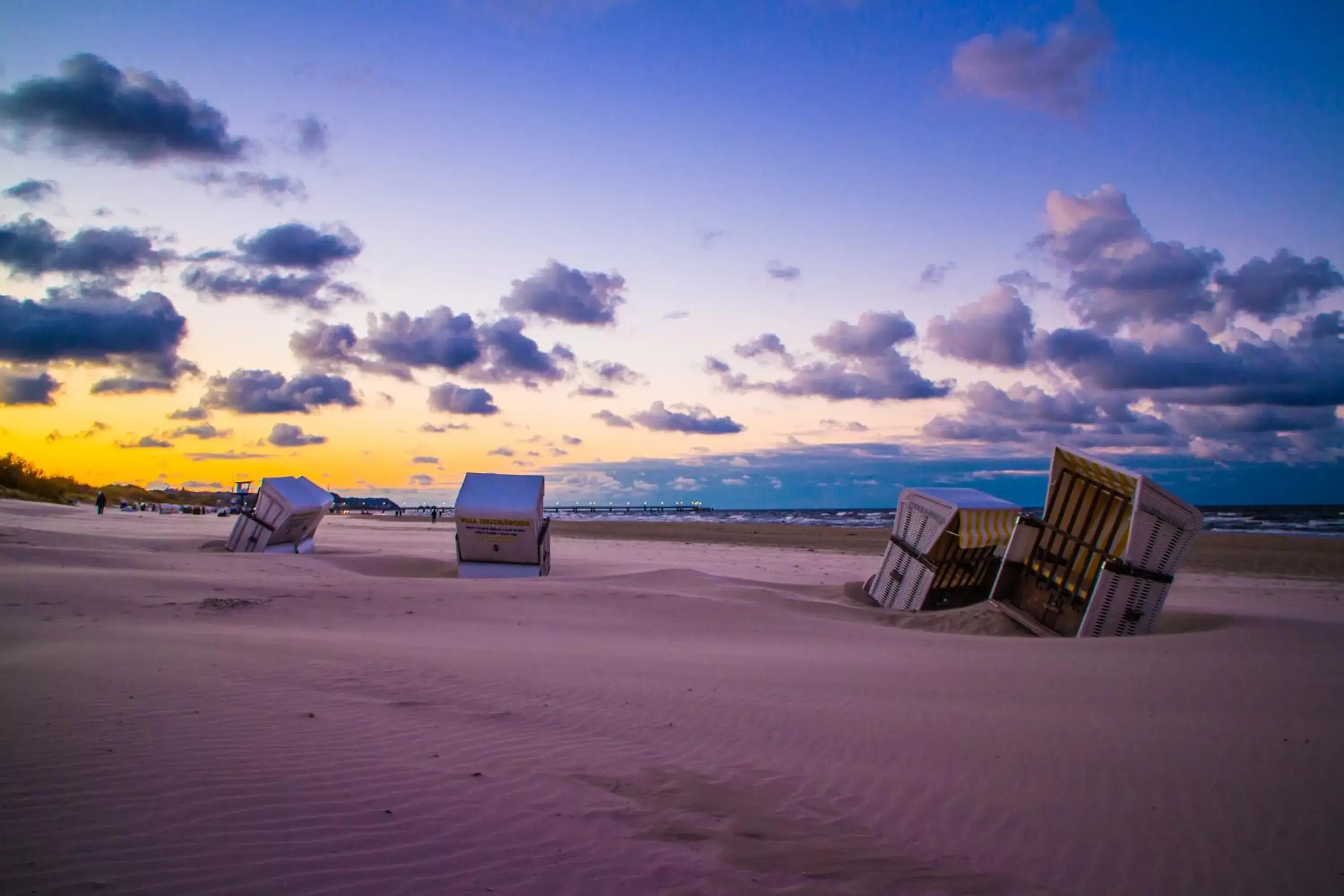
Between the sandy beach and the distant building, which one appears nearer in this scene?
the sandy beach

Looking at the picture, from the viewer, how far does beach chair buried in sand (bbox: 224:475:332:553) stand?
22859 mm

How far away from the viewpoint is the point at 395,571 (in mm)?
22234

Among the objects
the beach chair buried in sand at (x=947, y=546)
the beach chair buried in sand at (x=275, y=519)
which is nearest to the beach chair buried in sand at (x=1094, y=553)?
the beach chair buried in sand at (x=947, y=546)

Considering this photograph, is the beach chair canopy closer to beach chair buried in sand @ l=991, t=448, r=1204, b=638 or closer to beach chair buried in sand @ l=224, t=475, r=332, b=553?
beach chair buried in sand @ l=991, t=448, r=1204, b=638

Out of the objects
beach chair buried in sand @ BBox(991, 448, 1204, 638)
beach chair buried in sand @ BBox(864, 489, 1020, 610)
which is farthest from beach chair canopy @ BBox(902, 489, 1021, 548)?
beach chair buried in sand @ BBox(991, 448, 1204, 638)

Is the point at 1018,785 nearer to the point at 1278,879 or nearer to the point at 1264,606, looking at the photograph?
the point at 1278,879

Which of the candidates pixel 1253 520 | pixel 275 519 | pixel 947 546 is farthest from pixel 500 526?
pixel 1253 520

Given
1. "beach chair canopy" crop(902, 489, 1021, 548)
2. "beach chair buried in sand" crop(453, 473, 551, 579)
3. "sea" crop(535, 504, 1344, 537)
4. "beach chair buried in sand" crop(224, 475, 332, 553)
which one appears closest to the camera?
"beach chair canopy" crop(902, 489, 1021, 548)

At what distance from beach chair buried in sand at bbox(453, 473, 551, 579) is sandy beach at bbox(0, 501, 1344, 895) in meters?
5.83

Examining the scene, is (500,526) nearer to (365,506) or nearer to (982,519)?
(982,519)

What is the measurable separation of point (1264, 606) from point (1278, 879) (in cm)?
1508

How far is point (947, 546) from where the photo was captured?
49.2 feet

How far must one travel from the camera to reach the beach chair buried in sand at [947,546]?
14.6 meters

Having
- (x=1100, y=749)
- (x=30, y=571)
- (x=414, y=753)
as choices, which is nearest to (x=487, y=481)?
(x=30, y=571)
